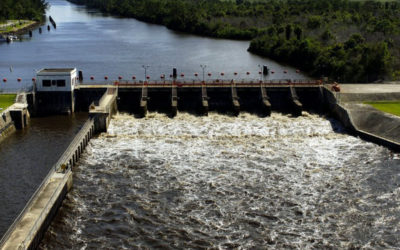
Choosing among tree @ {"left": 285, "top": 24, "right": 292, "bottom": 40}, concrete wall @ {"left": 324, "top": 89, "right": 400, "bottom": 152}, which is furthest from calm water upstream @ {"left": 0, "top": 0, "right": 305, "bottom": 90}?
concrete wall @ {"left": 324, "top": 89, "right": 400, "bottom": 152}

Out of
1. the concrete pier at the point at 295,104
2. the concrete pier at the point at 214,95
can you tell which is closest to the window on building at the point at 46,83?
the concrete pier at the point at 214,95

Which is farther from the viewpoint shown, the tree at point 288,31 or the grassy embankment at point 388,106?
the tree at point 288,31

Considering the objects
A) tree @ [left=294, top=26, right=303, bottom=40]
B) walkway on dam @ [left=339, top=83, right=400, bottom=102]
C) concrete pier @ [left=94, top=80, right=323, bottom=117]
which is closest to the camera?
walkway on dam @ [left=339, top=83, right=400, bottom=102]

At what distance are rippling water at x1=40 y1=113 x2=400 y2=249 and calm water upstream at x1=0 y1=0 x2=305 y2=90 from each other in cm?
3821

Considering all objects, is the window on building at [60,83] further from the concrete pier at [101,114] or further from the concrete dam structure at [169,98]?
the concrete pier at [101,114]

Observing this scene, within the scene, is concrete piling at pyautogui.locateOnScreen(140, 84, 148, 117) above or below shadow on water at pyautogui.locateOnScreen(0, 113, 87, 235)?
above

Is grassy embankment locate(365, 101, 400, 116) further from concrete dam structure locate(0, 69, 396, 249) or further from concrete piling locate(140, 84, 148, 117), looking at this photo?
concrete piling locate(140, 84, 148, 117)

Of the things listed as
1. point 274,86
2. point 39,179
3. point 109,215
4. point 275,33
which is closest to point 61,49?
point 275,33

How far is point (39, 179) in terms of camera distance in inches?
2030

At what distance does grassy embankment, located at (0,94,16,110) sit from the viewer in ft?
234

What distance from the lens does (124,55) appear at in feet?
416

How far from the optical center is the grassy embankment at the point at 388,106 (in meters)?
69.8

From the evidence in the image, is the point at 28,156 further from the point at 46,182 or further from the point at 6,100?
the point at 6,100

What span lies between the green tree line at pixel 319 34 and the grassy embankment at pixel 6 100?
61.3 metres
